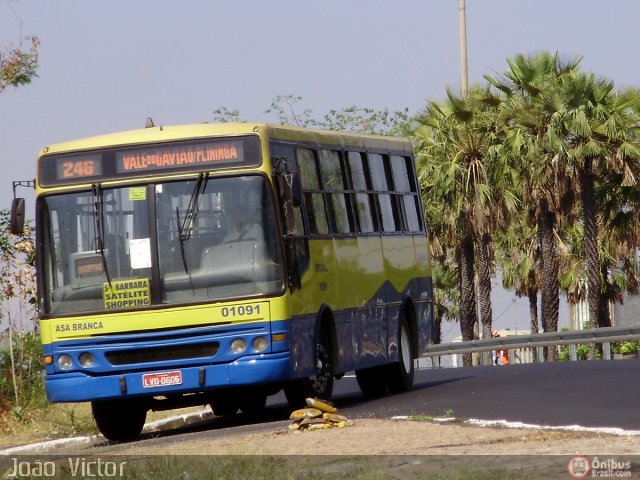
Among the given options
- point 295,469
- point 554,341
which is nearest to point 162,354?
point 295,469

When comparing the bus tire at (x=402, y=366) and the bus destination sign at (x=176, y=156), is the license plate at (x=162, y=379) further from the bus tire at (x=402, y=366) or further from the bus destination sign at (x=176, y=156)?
the bus tire at (x=402, y=366)

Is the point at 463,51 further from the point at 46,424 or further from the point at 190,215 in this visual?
the point at 190,215

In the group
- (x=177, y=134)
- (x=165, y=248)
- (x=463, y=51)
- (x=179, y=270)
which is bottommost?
(x=179, y=270)

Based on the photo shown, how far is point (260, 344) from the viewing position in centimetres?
1647

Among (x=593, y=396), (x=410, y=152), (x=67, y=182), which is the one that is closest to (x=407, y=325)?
(x=410, y=152)

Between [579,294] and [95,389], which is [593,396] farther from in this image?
[579,294]

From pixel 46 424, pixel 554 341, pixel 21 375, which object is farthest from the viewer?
pixel 554 341

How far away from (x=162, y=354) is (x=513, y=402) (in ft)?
11.8

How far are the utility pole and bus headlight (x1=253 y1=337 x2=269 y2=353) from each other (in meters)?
31.6

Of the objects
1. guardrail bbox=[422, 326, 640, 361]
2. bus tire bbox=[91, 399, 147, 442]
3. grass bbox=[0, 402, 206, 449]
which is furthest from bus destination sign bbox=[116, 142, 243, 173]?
guardrail bbox=[422, 326, 640, 361]

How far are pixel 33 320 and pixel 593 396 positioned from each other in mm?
8460

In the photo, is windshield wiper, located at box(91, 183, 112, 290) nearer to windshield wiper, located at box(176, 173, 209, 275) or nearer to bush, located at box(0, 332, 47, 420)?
windshield wiper, located at box(176, 173, 209, 275)

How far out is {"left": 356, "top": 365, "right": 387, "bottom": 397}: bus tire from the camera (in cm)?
2120

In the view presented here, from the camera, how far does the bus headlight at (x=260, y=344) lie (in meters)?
16.4
